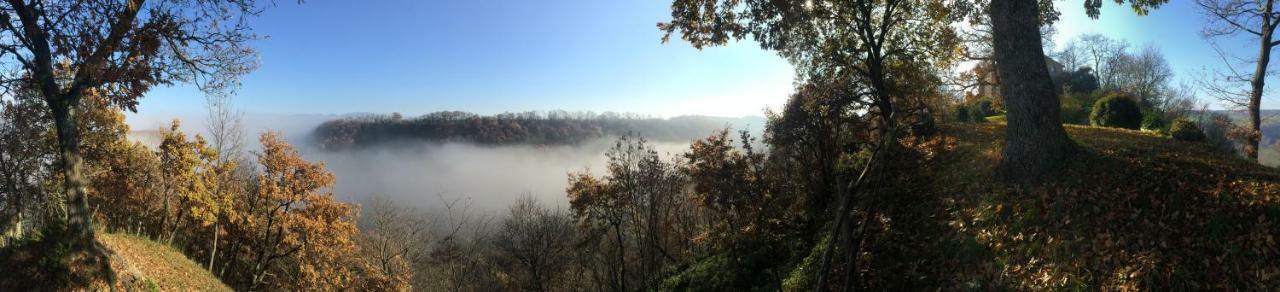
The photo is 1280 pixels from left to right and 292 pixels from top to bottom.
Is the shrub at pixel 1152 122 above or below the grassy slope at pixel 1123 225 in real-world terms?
above

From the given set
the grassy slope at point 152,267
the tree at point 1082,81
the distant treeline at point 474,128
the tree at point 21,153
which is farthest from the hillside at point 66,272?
the distant treeline at point 474,128

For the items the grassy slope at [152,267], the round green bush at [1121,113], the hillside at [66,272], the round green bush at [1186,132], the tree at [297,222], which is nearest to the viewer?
the hillside at [66,272]

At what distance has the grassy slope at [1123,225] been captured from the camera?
5324mm

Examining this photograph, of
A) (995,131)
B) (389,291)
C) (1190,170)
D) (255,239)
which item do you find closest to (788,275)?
(1190,170)

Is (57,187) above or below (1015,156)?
below

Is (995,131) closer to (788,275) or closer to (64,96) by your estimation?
A: (788,275)

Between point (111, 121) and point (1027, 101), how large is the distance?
29734 millimetres

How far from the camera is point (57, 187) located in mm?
17734

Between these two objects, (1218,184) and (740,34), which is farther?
(740,34)

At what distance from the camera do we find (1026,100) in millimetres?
8109

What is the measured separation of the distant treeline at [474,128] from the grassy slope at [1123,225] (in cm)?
9917

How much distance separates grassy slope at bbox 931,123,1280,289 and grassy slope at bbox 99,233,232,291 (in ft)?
51.8

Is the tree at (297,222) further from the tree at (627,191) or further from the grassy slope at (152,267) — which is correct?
the tree at (627,191)

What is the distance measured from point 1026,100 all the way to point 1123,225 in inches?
103
